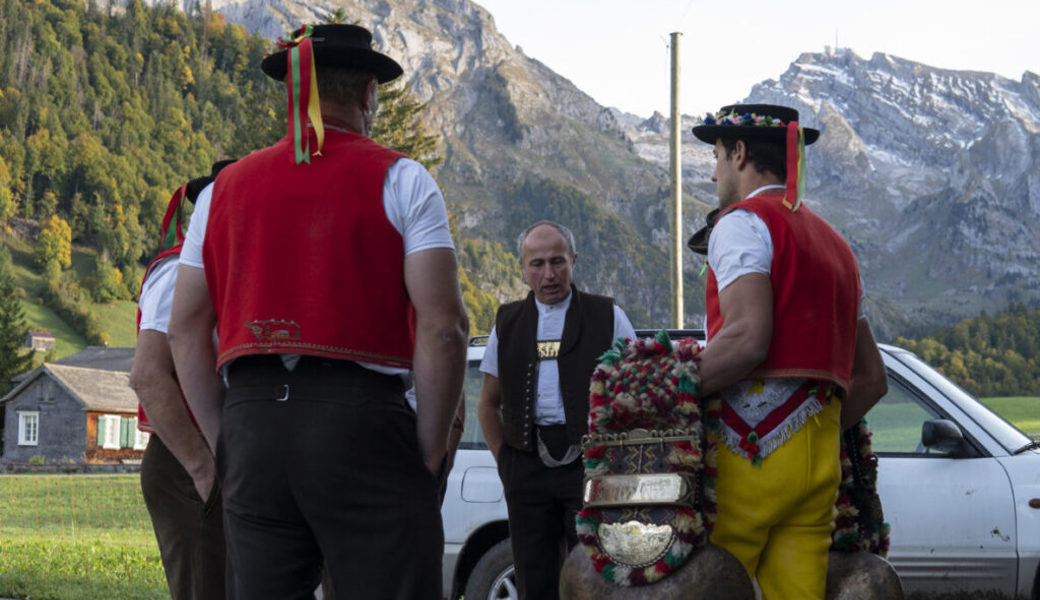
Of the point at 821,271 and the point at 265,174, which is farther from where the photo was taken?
the point at 821,271

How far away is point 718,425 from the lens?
10.6ft

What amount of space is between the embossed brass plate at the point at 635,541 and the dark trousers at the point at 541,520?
2.09m

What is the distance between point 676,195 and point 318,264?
1405 cm

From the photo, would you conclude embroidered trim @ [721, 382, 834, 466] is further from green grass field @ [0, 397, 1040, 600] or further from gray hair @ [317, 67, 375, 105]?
green grass field @ [0, 397, 1040, 600]

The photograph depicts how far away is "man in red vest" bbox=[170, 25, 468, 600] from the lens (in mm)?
2705

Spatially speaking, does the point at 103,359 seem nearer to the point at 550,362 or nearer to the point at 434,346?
the point at 550,362

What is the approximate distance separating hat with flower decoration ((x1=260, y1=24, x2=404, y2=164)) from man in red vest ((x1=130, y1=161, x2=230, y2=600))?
40.8 inches

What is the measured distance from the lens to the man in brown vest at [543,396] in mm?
5309

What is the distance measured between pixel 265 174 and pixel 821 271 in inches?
59.1

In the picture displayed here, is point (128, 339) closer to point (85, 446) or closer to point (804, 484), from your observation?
point (85, 446)

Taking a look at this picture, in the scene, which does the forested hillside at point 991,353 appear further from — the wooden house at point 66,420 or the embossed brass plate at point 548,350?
the embossed brass plate at point 548,350

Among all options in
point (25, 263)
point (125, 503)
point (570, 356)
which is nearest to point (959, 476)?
point (570, 356)

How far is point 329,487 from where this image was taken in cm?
268

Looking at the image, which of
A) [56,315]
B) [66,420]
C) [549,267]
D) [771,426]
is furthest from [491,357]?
[56,315]
